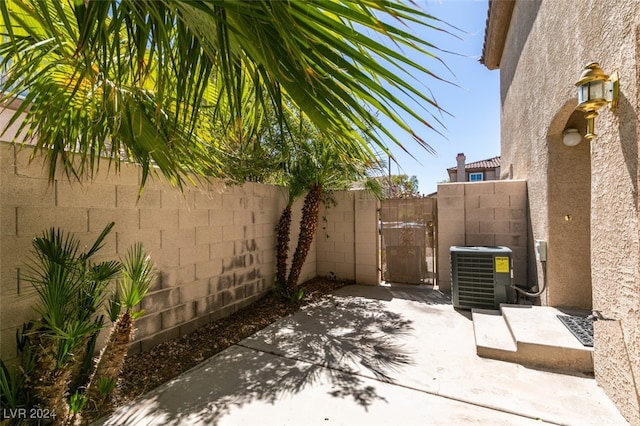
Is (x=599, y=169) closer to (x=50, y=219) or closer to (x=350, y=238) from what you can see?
(x=350, y=238)

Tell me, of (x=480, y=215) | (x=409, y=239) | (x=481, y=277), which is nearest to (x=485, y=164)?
(x=409, y=239)

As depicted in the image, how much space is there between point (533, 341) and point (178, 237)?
4.25 meters

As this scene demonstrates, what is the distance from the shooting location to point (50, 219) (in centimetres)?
252

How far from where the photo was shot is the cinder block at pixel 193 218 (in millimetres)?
3750

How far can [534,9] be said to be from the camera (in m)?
4.48

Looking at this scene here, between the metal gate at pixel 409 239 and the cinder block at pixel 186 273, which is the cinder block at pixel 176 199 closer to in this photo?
the cinder block at pixel 186 273

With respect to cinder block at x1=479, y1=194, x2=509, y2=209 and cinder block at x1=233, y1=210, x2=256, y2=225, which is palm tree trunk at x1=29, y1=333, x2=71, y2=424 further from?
cinder block at x1=479, y1=194, x2=509, y2=209

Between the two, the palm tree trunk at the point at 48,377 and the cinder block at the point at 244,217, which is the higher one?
the cinder block at the point at 244,217

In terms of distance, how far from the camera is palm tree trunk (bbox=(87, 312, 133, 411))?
2.26 m

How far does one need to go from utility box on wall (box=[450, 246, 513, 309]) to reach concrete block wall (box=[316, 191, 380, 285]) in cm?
202

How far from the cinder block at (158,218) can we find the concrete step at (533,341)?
393 centimetres

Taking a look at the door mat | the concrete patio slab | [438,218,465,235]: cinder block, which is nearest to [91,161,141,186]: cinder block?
the concrete patio slab

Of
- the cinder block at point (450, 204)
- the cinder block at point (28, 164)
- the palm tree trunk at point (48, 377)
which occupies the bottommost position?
the palm tree trunk at point (48, 377)

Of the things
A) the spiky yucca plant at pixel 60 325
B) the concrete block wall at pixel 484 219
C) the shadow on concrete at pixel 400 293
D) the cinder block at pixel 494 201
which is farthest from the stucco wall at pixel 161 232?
the cinder block at pixel 494 201
